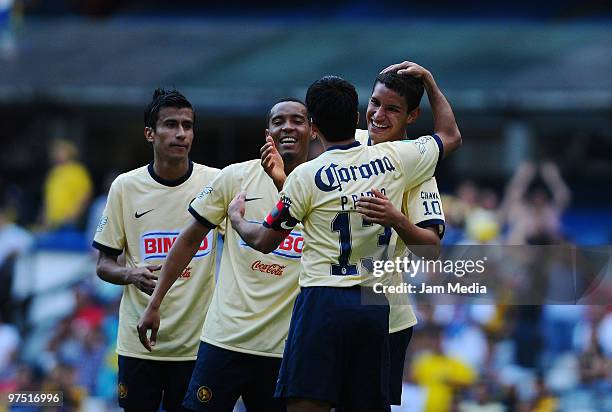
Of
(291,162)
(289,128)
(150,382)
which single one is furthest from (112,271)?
(289,128)

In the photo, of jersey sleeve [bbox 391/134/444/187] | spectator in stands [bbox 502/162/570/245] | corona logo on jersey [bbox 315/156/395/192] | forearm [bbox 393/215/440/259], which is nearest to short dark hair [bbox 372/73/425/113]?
jersey sleeve [bbox 391/134/444/187]

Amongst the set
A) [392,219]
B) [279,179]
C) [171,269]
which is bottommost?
[171,269]

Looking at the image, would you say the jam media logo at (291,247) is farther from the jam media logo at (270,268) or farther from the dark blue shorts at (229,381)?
the dark blue shorts at (229,381)

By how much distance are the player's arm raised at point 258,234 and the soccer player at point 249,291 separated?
17.9 inches

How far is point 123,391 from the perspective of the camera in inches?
321

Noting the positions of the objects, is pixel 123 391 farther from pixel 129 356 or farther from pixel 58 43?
pixel 58 43

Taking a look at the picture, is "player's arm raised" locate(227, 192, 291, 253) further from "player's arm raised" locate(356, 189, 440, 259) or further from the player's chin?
the player's chin

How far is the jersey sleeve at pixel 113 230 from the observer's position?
27.0 ft

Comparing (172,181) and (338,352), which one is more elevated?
(172,181)

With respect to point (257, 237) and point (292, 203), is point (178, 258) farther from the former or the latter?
point (292, 203)

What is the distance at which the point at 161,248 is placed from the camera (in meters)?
8.18

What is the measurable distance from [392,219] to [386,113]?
33.7 inches

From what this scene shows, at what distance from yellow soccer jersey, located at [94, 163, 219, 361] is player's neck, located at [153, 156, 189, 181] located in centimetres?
3

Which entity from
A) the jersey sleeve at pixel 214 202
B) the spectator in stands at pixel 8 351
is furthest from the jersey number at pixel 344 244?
the spectator in stands at pixel 8 351
